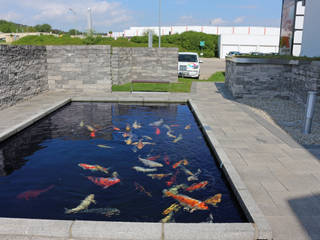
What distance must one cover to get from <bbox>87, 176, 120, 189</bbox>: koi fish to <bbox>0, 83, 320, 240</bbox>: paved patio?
2.34 metres

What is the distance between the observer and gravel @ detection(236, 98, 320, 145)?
7.19 m

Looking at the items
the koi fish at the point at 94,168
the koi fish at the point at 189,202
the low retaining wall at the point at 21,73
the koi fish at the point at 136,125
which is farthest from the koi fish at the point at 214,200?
the low retaining wall at the point at 21,73

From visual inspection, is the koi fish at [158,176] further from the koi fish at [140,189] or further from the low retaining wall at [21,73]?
the low retaining wall at [21,73]

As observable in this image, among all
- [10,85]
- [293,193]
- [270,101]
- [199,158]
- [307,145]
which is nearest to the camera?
[293,193]

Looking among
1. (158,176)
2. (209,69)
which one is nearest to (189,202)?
(158,176)

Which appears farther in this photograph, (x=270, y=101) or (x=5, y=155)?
(x=270, y=101)

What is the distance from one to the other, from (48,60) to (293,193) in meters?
13.1

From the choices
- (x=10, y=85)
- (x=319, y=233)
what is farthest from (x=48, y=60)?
(x=319, y=233)

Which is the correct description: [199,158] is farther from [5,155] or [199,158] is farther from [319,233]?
[5,155]

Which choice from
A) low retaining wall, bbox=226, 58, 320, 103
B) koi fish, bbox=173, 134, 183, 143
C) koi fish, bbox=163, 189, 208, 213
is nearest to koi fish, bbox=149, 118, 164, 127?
koi fish, bbox=173, 134, 183, 143

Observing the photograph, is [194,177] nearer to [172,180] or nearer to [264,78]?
[172,180]

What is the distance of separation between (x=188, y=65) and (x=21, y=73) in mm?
11604

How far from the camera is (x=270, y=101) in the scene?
476 inches

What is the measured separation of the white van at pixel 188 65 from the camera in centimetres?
1981
